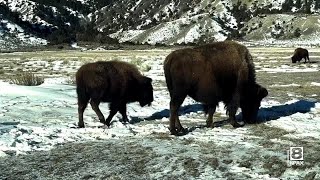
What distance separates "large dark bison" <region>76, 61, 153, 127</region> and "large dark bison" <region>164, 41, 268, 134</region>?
7.09ft

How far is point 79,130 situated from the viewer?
11.5 m

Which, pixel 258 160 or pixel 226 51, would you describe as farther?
pixel 226 51

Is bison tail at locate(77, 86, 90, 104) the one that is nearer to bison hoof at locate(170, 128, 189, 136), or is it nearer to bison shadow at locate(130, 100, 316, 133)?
bison shadow at locate(130, 100, 316, 133)

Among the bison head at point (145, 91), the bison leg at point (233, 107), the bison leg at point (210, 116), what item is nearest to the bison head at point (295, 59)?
the bison head at point (145, 91)

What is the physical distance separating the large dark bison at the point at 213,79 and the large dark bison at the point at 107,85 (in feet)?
7.09

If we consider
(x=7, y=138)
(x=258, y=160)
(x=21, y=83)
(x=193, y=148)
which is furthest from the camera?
(x=21, y=83)

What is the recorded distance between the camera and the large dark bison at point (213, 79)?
37.7 feet

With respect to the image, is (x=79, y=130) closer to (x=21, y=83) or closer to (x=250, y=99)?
(x=250, y=99)

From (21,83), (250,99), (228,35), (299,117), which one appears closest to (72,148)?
(250,99)

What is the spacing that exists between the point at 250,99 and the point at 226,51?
155 centimetres

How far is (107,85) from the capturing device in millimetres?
13234

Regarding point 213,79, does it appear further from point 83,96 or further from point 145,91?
point 83,96

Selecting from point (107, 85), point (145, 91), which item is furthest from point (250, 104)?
point (107, 85)

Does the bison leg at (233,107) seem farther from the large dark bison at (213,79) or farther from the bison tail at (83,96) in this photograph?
the bison tail at (83,96)
